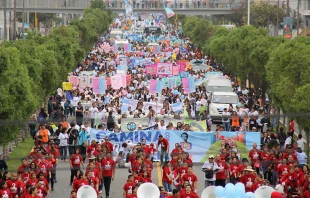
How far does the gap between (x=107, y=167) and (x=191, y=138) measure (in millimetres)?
6496

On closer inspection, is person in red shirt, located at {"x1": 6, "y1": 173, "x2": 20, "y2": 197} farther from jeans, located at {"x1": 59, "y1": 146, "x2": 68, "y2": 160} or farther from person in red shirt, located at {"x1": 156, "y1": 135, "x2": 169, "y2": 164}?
jeans, located at {"x1": 59, "y1": 146, "x2": 68, "y2": 160}

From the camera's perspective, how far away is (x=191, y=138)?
30.4 metres

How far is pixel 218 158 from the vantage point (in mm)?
24156

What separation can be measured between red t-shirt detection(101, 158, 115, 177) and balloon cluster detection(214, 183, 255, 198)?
15.1ft

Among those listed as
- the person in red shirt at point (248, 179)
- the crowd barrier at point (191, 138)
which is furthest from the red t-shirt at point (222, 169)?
the crowd barrier at point (191, 138)

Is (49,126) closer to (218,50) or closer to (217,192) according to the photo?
(217,192)

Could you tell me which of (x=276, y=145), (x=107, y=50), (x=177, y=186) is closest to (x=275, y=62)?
(x=276, y=145)

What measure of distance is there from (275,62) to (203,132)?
7.51 m

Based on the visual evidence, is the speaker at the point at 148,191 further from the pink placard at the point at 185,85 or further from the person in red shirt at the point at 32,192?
the pink placard at the point at 185,85

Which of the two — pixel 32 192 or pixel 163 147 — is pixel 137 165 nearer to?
pixel 32 192

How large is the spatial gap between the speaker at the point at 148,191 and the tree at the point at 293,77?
424 inches

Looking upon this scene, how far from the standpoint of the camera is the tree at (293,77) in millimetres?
30745

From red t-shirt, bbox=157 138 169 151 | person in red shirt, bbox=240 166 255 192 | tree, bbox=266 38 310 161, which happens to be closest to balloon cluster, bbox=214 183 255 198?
person in red shirt, bbox=240 166 255 192

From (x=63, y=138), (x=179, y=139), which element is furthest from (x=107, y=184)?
(x=179, y=139)
